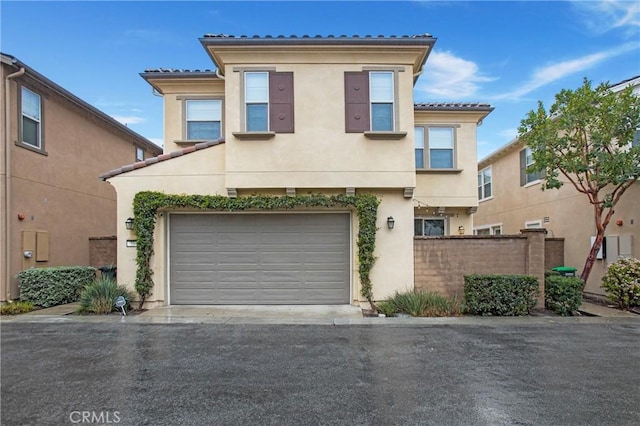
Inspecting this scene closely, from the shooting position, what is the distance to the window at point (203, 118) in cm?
1179

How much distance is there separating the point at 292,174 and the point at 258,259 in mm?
2401

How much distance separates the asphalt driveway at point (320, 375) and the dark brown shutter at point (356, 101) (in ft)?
16.1

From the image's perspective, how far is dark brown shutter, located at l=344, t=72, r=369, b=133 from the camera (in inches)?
376

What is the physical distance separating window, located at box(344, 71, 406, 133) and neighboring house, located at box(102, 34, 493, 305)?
26 mm

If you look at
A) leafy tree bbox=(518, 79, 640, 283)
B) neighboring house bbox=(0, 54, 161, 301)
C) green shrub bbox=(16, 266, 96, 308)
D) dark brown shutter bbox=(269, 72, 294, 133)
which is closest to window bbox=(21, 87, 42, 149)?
neighboring house bbox=(0, 54, 161, 301)

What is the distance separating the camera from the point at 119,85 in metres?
15.6

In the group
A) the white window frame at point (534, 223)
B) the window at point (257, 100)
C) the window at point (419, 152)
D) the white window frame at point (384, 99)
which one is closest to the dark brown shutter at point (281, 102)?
the window at point (257, 100)

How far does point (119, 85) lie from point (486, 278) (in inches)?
611

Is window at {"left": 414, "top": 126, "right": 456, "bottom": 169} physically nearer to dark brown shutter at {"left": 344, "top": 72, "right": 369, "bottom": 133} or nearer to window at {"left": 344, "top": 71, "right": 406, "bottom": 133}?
window at {"left": 344, "top": 71, "right": 406, "bottom": 133}

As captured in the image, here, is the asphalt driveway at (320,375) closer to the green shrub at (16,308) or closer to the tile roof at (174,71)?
the green shrub at (16,308)

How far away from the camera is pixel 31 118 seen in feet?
35.1

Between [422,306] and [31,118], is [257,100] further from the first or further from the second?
[31,118]

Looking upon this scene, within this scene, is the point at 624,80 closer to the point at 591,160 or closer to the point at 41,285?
the point at 591,160

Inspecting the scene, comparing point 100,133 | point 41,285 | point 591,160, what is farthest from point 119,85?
point 591,160
